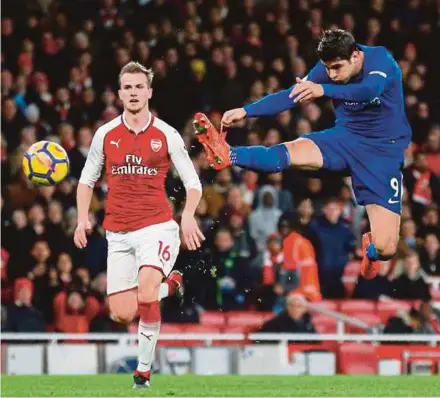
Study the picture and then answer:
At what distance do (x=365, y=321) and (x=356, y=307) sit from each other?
26cm

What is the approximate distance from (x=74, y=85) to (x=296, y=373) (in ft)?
18.6

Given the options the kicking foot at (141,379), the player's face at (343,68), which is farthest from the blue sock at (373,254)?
the kicking foot at (141,379)

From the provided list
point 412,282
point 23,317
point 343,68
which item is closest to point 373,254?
point 343,68

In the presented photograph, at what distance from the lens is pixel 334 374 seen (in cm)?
1459

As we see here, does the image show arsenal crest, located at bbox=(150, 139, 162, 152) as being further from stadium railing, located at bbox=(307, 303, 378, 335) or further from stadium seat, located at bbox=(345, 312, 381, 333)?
stadium seat, located at bbox=(345, 312, 381, 333)

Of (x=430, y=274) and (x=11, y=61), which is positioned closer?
(x=430, y=274)

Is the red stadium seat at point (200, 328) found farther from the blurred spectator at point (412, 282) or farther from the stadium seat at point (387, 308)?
the blurred spectator at point (412, 282)

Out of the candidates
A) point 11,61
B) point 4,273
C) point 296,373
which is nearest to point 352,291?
point 296,373

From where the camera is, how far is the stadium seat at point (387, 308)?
16016 mm

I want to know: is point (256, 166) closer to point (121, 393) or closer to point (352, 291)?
point (121, 393)

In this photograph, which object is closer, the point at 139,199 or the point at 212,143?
the point at 212,143

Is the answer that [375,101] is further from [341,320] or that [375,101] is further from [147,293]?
[341,320]

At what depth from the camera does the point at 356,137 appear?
39.1ft

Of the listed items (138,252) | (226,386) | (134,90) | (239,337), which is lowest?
(226,386)
